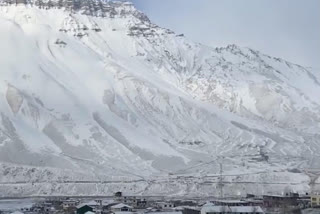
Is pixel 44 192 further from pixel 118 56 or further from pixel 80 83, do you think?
pixel 118 56

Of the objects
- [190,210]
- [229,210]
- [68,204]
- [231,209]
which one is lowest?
[229,210]

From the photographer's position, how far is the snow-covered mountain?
344 ft

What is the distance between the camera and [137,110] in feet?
474

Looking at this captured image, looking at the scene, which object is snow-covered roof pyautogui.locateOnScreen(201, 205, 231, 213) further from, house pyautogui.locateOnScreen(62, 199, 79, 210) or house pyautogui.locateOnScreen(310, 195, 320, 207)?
house pyautogui.locateOnScreen(62, 199, 79, 210)

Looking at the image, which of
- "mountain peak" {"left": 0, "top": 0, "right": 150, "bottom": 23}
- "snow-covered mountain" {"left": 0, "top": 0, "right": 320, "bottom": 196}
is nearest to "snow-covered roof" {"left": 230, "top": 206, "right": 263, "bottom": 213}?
"snow-covered mountain" {"left": 0, "top": 0, "right": 320, "bottom": 196}

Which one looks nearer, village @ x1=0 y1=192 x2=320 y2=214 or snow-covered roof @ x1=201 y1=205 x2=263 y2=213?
snow-covered roof @ x1=201 y1=205 x2=263 y2=213

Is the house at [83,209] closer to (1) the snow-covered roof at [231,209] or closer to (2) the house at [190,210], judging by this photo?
(2) the house at [190,210]

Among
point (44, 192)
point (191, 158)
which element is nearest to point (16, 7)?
point (191, 158)

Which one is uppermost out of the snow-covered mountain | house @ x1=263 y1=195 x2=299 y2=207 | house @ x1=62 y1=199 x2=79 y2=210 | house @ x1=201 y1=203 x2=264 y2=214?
the snow-covered mountain

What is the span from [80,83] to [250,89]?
42.2 m

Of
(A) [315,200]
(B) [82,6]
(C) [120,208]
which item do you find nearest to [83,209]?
(C) [120,208]

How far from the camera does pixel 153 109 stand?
146375mm

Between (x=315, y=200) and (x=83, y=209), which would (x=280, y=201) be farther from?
(x=83, y=209)

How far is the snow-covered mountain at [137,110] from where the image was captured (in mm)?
104750
